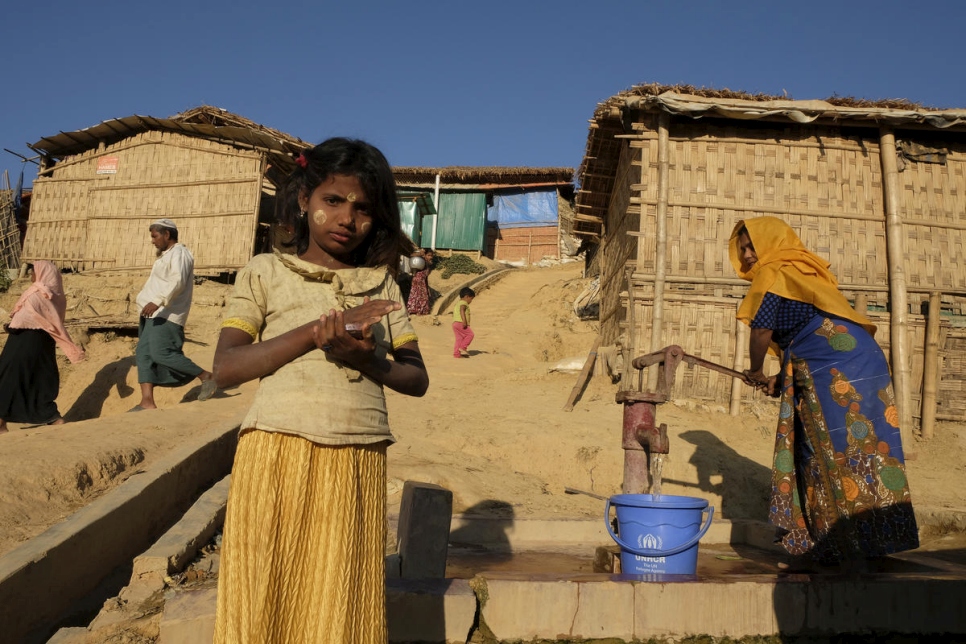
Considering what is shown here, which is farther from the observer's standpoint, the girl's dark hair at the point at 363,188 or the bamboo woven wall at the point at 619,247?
the bamboo woven wall at the point at 619,247

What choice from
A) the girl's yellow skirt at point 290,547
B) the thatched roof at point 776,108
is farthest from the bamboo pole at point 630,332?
the girl's yellow skirt at point 290,547

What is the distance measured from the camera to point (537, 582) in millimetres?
2852

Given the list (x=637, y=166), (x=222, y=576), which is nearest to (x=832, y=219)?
(x=637, y=166)

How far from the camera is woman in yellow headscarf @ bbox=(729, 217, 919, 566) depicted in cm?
347

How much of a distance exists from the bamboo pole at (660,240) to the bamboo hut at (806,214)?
0.05ft

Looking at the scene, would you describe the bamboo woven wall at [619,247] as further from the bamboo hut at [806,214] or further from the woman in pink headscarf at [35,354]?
the woman in pink headscarf at [35,354]

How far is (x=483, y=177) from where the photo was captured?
2478 cm

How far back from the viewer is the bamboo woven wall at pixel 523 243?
25.3 metres

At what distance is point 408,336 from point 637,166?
756 cm

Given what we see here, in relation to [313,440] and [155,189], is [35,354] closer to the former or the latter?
[313,440]

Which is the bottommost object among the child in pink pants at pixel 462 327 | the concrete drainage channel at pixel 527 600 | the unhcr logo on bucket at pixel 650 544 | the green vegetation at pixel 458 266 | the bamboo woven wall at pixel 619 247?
the concrete drainage channel at pixel 527 600

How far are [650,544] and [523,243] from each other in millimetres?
22623

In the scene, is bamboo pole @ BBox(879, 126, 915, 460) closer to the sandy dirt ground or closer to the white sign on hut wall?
the sandy dirt ground

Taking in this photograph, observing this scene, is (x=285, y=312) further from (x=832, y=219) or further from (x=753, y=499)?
(x=832, y=219)
